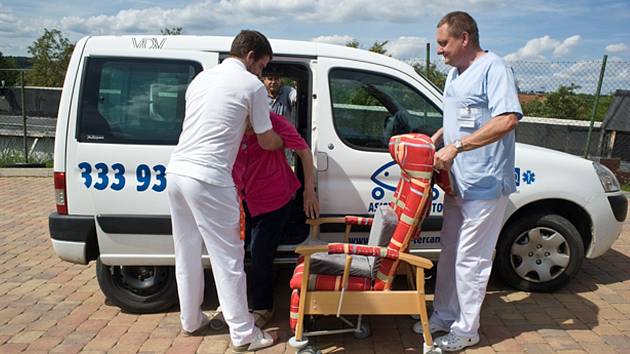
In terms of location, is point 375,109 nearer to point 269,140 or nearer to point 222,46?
point 269,140

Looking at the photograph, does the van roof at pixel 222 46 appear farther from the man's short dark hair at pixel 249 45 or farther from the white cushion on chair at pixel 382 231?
the white cushion on chair at pixel 382 231

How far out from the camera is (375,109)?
13.0 ft

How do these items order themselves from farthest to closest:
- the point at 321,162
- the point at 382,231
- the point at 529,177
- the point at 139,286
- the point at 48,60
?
the point at 48,60, the point at 529,177, the point at 139,286, the point at 321,162, the point at 382,231

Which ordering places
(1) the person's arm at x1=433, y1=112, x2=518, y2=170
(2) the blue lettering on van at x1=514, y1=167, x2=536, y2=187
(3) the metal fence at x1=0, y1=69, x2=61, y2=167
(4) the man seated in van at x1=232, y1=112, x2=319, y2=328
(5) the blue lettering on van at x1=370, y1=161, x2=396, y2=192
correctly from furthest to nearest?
1. (3) the metal fence at x1=0, y1=69, x2=61, y2=167
2. (2) the blue lettering on van at x1=514, y1=167, x2=536, y2=187
3. (5) the blue lettering on van at x1=370, y1=161, x2=396, y2=192
4. (4) the man seated in van at x1=232, y1=112, x2=319, y2=328
5. (1) the person's arm at x1=433, y1=112, x2=518, y2=170

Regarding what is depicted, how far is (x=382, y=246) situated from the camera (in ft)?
10.9

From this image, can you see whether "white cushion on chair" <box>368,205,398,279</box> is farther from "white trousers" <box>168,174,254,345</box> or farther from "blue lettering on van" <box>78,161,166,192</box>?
"blue lettering on van" <box>78,161,166,192</box>

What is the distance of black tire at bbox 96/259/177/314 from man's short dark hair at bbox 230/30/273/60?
5.59 feet

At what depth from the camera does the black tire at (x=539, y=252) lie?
4.17 metres

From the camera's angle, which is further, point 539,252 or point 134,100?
point 539,252

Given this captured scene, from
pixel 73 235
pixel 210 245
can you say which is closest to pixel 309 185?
pixel 210 245

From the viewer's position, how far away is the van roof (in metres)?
3.62

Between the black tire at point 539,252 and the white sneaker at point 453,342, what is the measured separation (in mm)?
1018

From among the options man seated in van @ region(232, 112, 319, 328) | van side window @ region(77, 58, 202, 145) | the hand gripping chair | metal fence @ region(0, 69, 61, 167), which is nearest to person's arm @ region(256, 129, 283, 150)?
man seated in van @ region(232, 112, 319, 328)

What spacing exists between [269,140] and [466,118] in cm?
121
